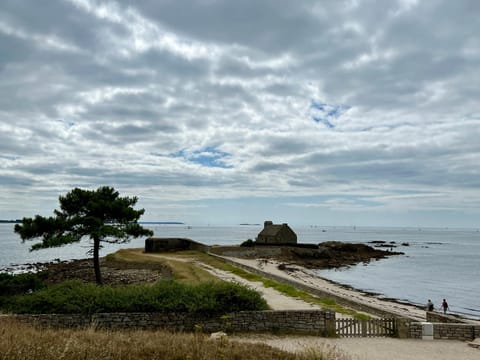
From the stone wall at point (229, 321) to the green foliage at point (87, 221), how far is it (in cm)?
1407

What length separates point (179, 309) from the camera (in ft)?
53.9

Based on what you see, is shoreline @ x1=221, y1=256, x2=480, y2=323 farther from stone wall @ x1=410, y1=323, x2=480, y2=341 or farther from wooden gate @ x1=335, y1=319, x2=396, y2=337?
wooden gate @ x1=335, y1=319, x2=396, y2=337

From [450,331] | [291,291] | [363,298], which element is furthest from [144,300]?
[363,298]

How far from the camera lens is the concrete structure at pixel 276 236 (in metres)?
74.1

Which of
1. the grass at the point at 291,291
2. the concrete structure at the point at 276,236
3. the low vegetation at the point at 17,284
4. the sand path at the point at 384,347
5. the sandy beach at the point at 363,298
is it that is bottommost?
the sandy beach at the point at 363,298

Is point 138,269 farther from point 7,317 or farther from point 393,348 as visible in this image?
point 393,348

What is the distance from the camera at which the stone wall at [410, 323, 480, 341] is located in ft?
52.9

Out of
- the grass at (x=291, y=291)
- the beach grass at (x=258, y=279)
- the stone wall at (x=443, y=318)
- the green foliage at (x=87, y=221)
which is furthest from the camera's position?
the green foliage at (x=87, y=221)

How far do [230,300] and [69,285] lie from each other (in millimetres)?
6951

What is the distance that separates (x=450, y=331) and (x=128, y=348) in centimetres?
1265

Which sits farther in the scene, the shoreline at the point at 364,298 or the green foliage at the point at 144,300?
the shoreline at the point at 364,298

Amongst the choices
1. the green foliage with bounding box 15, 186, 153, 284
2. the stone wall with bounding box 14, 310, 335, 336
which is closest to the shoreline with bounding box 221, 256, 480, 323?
the stone wall with bounding box 14, 310, 335, 336

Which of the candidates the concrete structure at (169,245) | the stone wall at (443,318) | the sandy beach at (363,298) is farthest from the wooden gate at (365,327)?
the concrete structure at (169,245)

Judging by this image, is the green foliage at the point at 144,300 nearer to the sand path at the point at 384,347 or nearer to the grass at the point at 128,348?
the sand path at the point at 384,347
